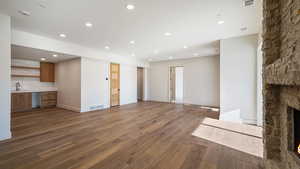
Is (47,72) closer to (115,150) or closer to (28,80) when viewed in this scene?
(28,80)

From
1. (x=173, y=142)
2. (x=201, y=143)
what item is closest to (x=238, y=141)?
(x=201, y=143)

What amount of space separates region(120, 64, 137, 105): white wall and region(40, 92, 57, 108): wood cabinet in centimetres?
359

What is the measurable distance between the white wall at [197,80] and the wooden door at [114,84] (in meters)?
3.04

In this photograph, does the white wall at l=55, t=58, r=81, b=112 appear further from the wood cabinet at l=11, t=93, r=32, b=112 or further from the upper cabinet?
the wood cabinet at l=11, t=93, r=32, b=112

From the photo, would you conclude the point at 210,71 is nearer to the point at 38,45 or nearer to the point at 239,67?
the point at 239,67

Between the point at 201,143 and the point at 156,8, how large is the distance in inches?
120

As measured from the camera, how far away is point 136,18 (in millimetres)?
2984

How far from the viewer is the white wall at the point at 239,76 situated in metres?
3.99

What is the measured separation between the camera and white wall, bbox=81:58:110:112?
5.55 m

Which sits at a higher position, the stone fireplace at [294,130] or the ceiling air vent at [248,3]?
the ceiling air vent at [248,3]

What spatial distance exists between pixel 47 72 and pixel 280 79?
8788 millimetres

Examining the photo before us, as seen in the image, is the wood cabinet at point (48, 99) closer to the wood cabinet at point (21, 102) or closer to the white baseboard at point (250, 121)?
the wood cabinet at point (21, 102)

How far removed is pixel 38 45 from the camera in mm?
4066

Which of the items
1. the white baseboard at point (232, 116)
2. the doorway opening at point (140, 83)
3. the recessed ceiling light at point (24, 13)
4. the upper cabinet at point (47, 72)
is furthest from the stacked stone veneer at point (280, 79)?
the upper cabinet at point (47, 72)
